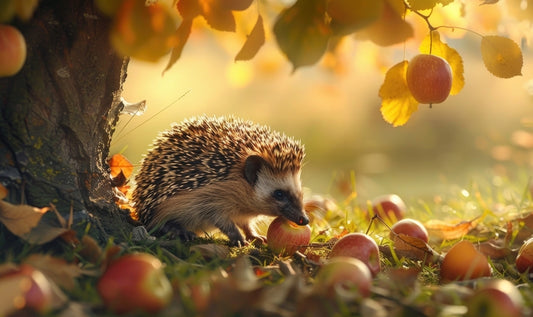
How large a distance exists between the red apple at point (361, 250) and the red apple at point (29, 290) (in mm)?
1532

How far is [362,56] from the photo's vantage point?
576cm

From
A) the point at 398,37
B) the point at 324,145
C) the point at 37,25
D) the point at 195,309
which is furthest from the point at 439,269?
the point at 324,145

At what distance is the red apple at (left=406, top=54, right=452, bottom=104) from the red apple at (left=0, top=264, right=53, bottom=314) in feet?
6.08

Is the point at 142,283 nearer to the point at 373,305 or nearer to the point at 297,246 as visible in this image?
the point at 373,305

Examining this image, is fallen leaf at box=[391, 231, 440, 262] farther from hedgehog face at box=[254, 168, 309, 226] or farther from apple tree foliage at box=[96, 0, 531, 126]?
apple tree foliage at box=[96, 0, 531, 126]

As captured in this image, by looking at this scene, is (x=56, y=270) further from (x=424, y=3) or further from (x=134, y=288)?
(x=424, y=3)

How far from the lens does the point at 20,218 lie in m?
2.70

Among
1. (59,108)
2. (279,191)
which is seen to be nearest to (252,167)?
(279,191)

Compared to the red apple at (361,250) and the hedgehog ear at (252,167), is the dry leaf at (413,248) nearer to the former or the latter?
the red apple at (361,250)

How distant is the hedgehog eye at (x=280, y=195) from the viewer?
4081mm

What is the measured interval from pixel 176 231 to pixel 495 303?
215 cm

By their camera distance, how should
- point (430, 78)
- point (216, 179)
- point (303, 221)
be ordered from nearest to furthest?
point (430, 78) → point (303, 221) → point (216, 179)

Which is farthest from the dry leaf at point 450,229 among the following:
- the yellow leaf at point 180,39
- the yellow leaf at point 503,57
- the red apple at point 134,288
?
the red apple at point 134,288

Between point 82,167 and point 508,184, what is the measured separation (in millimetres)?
3860
